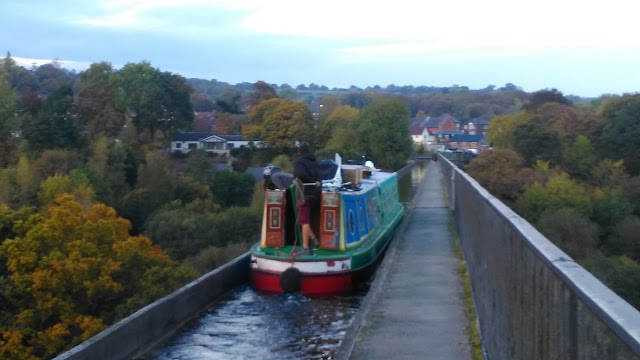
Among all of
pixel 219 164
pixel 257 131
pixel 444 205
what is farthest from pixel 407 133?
pixel 444 205

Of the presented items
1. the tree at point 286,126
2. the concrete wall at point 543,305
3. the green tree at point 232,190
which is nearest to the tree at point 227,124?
the tree at point 286,126

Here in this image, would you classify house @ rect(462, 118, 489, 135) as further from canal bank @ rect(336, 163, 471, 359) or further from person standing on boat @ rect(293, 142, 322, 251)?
person standing on boat @ rect(293, 142, 322, 251)

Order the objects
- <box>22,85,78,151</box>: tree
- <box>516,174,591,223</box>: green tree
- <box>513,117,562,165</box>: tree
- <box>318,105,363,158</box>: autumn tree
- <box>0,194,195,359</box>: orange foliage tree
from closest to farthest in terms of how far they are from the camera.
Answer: <box>0,194,195,359</box>: orange foliage tree < <box>516,174,591,223</box>: green tree < <box>513,117,562,165</box>: tree < <box>318,105,363,158</box>: autumn tree < <box>22,85,78,151</box>: tree

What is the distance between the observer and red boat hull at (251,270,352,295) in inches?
611

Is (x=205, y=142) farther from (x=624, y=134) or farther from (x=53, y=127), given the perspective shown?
(x=624, y=134)

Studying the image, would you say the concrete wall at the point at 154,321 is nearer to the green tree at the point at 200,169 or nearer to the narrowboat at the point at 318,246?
the narrowboat at the point at 318,246

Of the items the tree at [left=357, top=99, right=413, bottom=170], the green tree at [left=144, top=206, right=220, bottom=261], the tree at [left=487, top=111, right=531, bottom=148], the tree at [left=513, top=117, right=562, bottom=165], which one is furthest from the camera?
the tree at [left=487, top=111, right=531, bottom=148]

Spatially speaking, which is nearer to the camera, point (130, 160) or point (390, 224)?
point (390, 224)

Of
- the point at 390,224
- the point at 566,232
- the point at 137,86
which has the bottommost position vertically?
the point at 566,232

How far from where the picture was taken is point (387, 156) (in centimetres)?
7025

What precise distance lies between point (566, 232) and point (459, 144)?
112m

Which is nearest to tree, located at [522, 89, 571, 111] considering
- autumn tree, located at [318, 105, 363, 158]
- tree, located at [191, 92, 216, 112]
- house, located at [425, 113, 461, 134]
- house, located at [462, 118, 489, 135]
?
autumn tree, located at [318, 105, 363, 158]

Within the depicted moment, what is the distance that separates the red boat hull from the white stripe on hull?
0.26 ft

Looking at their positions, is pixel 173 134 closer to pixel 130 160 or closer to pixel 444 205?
pixel 130 160
